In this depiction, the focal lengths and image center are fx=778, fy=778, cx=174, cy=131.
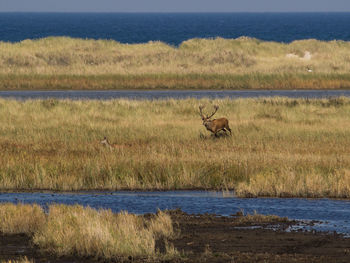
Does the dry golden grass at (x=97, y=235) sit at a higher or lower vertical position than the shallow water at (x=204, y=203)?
higher

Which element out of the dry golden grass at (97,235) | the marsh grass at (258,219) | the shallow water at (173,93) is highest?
the dry golden grass at (97,235)

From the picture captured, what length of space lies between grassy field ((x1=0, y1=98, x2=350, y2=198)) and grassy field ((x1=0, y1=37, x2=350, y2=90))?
61.8 feet

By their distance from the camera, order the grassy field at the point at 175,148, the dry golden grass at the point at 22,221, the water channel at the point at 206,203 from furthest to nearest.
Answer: the grassy field at the point at 175,148, the water channel at the point at 206,203, the dry golden grass at the point at 22,221

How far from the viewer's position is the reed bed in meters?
11.2

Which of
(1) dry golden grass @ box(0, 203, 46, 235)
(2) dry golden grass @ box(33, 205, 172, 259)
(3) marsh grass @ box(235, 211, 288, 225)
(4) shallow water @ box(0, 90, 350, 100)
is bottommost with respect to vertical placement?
(4) shallow water @ box(0, 90, 350, 100)

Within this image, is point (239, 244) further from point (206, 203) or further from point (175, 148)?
point (175, 148)

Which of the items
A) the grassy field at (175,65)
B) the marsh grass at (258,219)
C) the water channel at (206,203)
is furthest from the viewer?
the grassy field at (175,65)

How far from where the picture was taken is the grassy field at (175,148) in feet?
63.0

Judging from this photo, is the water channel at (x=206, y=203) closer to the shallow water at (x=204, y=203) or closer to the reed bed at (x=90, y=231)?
the shallow water at (x=204, y=203)

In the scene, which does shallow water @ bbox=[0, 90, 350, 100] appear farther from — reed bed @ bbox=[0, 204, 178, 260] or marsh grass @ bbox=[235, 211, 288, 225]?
reed bed @ bbox=[0, 204, 178, 260]

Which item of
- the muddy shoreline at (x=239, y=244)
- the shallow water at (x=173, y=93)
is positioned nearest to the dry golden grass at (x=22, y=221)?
the muddy shoreline at (x=239, y=244)

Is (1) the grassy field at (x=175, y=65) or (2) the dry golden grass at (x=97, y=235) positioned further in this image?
(1) the grassy field at (x=175, y=65)

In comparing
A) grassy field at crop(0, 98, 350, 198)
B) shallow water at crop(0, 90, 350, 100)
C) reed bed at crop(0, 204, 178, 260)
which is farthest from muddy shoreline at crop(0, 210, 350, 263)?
shallow water at crop(0, 90, 350, 100)

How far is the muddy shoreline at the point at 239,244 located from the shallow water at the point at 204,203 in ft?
4.27
